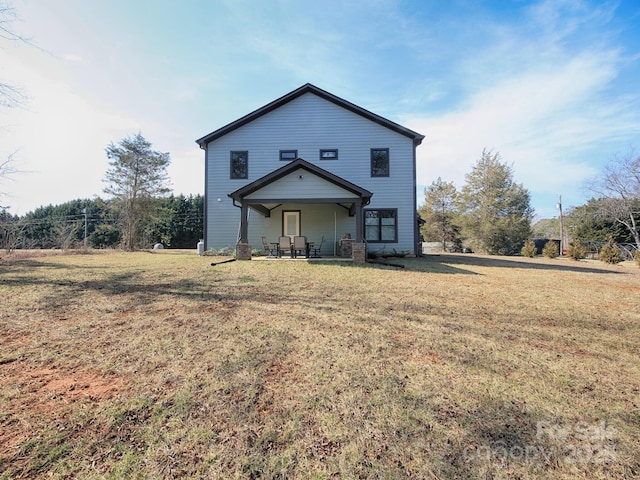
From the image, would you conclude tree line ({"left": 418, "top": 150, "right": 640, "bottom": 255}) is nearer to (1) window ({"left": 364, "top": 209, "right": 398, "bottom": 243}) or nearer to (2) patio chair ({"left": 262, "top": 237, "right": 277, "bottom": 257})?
(1) window ({"left": 364, "top": 209, "right": 398, "bottom": 243})

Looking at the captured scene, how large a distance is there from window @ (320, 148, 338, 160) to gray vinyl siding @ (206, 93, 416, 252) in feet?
0.60

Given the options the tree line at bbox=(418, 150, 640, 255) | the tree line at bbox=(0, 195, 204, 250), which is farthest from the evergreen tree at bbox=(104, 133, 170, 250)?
the tree line at bbox=(418, 150, 640, 255)

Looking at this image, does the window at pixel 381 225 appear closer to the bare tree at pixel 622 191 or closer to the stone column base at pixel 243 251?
the stone column base at pixel 243 251

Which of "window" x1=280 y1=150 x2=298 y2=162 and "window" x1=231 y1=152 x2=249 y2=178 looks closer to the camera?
"window" x1=280 y1=150 x2=298 y2=162

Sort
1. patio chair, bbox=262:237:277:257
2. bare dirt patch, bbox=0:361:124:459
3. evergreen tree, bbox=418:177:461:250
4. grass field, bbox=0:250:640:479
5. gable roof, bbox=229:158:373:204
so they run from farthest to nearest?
evergreen tree, bbox=418:177:461:250, patio chair, bbox=262:237:277:257, gable roof, bbox=229:158:373:204, bare dirt patch, bbox=0:361:124:459, grass field, bbox=0:250:640:479

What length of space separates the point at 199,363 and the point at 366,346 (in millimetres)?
1764

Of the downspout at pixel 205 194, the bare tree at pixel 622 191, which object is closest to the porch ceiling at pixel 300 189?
the downspout at pixel 205 194

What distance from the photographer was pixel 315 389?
2.40 meters

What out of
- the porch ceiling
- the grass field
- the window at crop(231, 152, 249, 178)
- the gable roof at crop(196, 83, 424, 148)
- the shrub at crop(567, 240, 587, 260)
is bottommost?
the grass field

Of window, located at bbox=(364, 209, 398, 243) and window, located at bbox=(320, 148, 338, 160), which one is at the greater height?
window, located at bbox=(320, 148, 338, 160)

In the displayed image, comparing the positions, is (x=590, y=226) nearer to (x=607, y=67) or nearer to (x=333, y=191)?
(x=607, y=67)

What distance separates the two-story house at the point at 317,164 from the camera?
14.2 metres

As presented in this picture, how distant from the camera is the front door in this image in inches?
566

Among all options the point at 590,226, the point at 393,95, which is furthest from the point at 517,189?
the point at 393,95
